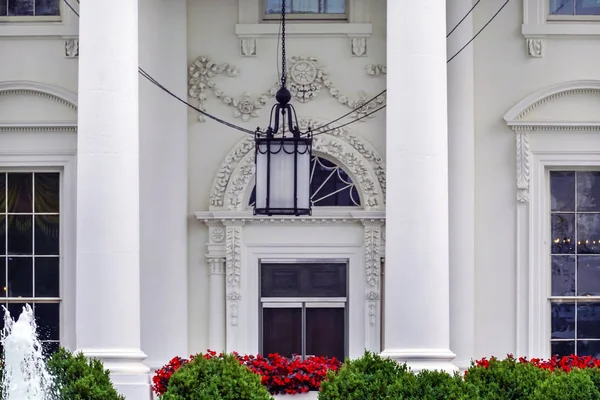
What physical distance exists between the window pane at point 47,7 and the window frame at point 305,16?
2627mm

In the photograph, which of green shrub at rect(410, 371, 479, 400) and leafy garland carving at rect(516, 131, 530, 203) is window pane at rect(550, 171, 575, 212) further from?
green shrub at rect(410, 371, 479, 400)

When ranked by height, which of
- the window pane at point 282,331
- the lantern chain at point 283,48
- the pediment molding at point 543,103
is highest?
the lantern chain at point 283,48

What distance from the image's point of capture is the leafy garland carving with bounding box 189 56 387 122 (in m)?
18.8

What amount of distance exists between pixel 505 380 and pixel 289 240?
4.79m

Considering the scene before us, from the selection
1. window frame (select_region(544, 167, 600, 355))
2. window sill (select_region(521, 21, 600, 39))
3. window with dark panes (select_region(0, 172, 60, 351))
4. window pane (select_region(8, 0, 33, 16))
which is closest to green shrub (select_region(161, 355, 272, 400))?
window with dark panes (select_region(0, 172, 60, 351))

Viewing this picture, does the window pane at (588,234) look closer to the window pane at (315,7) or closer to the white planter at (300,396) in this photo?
the window pane at (315,7)

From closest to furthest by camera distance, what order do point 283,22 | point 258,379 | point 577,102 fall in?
point 258,379 < point 283,22 < point 577,102

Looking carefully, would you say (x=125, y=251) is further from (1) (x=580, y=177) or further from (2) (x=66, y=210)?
(1) (x=580, y=177)

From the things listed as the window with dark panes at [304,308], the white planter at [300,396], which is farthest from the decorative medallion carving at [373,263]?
the white planter at [300,396]

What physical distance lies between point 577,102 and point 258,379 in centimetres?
621

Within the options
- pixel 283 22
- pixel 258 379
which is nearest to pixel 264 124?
pixel 283 22

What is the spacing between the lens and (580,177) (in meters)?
18.7

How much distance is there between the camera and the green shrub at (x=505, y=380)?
1472 cm

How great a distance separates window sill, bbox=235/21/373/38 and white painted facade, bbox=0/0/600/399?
2cm
